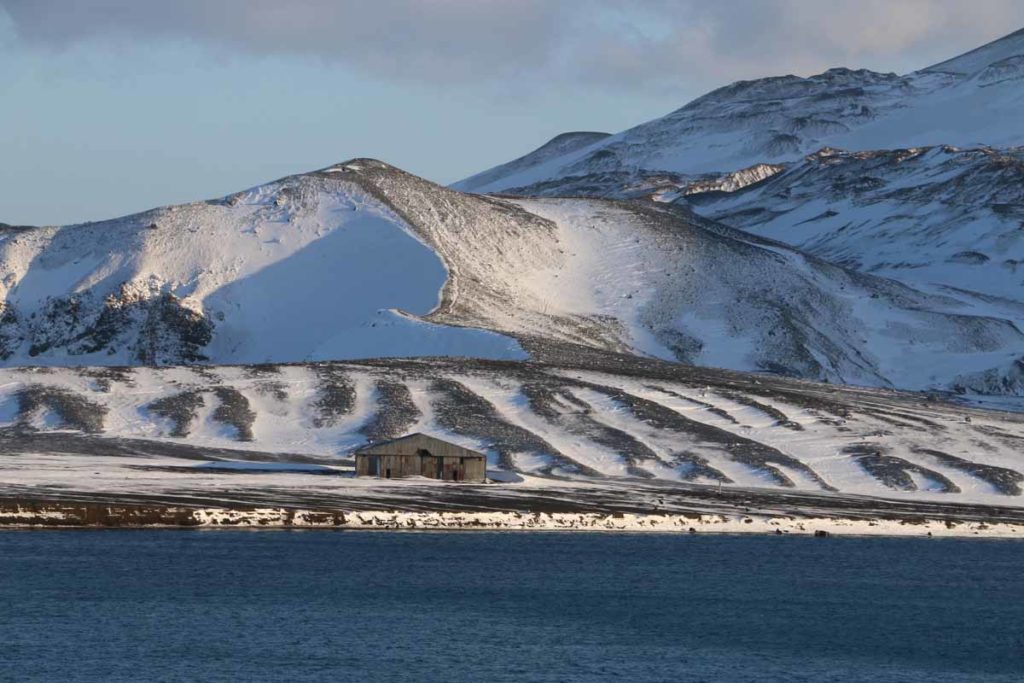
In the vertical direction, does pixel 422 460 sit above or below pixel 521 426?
below

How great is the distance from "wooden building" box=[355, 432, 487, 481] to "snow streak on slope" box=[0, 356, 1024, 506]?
3209mm

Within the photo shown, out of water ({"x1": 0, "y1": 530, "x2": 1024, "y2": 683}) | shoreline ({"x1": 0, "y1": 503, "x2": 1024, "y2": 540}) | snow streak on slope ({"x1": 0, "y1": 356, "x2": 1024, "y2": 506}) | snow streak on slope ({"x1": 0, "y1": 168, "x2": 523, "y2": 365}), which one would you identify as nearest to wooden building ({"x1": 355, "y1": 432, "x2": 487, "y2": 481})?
snow streak on slope ({"x1": 0, "y1": 356, "x2": 1024, "y2": 506})

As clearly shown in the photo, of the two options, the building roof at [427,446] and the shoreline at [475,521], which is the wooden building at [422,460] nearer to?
the building roof at [427,446]

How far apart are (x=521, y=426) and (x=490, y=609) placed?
59.9 m

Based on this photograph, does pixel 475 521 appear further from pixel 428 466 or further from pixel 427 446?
pixel 427 446

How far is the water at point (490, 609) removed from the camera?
58.6 meters

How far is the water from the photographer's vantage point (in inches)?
2307

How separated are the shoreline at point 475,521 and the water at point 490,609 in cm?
155

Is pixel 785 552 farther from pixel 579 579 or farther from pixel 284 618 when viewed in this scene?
pixel 284 618

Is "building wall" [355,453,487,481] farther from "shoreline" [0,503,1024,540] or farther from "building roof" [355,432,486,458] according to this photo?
"shoreline" [0,503,1024,540]

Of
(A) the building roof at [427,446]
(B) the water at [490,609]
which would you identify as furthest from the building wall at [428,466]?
(B) the water at [490,609]

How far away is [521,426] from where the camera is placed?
132 meters

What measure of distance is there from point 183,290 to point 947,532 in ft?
309

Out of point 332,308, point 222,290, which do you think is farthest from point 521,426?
point 222,290
